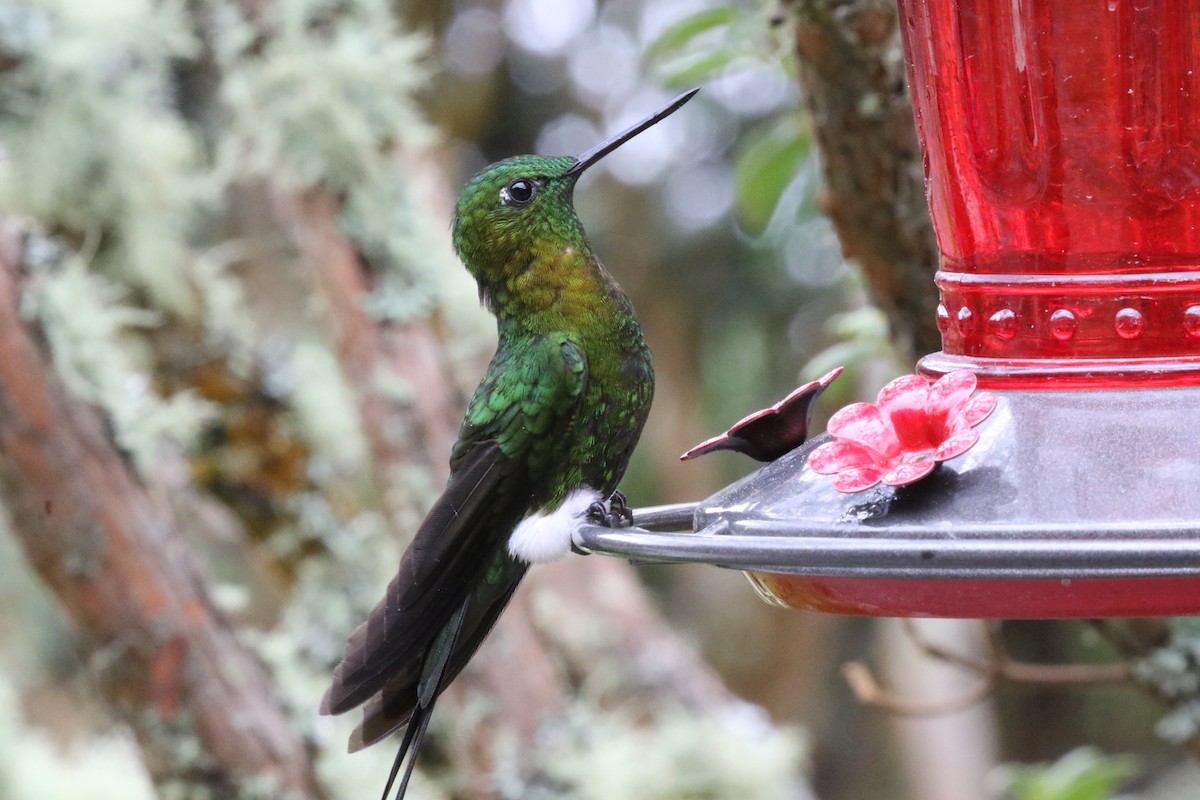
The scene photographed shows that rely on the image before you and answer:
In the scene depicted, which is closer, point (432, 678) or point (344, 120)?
point (432, 678)

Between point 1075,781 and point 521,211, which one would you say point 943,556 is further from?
point 1075,781

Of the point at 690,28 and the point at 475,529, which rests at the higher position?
the point at 690,28

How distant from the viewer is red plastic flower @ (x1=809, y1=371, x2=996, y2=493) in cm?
130

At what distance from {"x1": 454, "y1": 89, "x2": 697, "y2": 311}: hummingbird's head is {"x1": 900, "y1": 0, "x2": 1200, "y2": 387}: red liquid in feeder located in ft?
2.49

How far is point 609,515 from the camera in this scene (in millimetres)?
2088

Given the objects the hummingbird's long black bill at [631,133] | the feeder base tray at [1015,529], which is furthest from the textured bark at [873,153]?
the feeder base tray at [1015,529]

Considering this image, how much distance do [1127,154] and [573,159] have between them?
3.24 ft

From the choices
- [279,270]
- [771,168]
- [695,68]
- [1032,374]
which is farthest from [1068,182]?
[279,270]

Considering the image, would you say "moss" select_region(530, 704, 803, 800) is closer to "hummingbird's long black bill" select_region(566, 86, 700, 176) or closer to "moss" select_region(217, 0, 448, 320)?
"moss" select_region(217, 0, 448, 320)

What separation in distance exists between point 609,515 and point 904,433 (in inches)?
30.5

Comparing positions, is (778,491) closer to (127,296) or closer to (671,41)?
(671,41)

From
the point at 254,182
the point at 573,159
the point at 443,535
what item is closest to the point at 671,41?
the point at 573,159

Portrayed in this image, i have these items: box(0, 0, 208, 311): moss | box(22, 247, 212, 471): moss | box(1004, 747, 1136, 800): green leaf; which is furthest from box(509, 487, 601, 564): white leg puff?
box(0, 0, 208, 311): moss

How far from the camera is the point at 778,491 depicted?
4.86 ft
